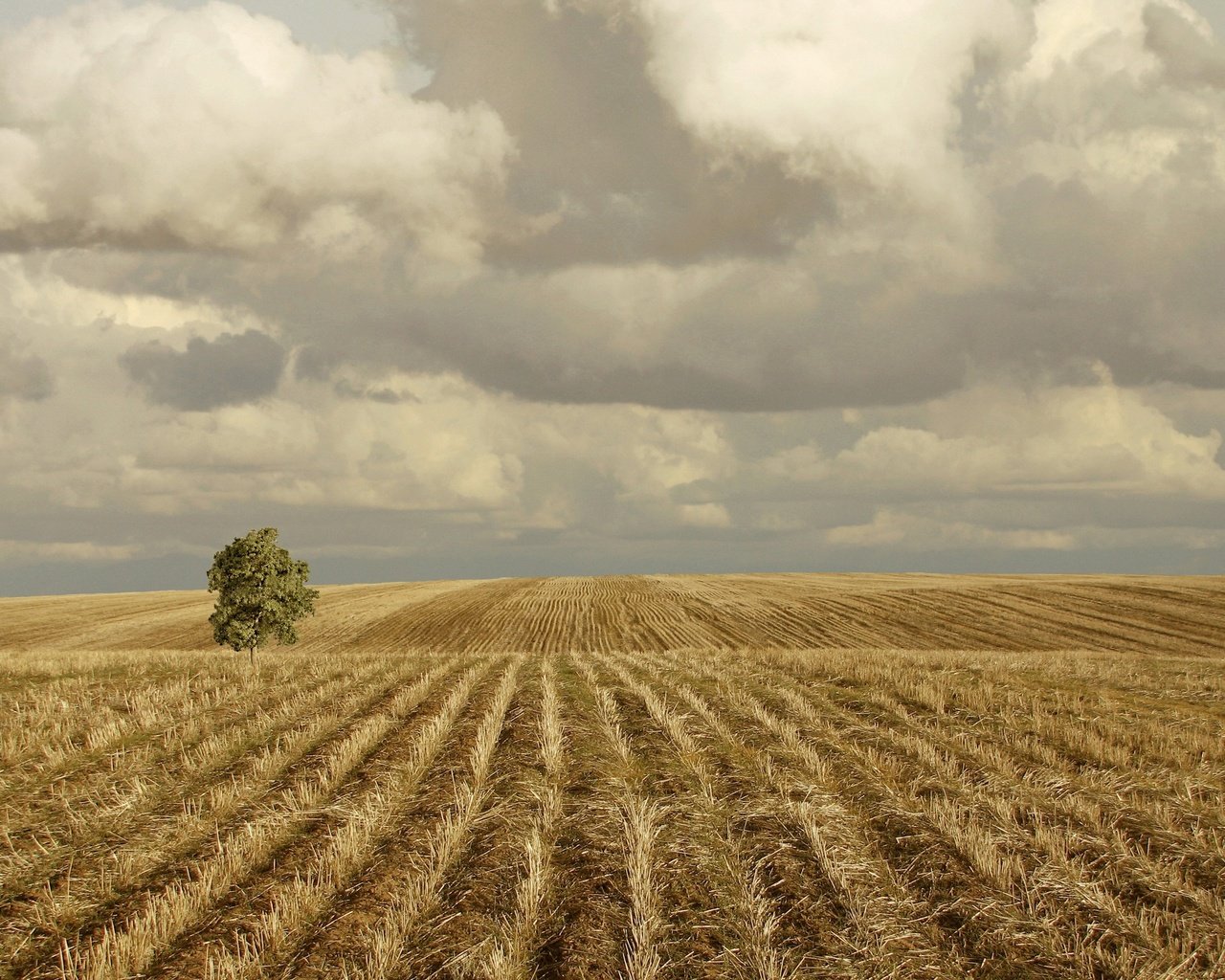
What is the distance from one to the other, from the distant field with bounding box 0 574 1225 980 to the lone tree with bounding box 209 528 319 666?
2049 cm

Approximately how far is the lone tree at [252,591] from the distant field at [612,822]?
807 inches

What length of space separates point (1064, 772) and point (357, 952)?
11.7 meters

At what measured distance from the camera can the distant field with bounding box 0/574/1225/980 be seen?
323 inches

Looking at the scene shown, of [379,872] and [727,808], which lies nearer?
[379,872]

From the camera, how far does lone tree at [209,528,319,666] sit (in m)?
45.4

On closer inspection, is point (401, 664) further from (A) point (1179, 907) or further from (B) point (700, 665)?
(A) point (1179, 907)

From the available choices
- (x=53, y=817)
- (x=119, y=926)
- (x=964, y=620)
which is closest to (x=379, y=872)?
(x=119, y=926)

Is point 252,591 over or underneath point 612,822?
over

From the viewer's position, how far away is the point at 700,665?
27734 millimetres

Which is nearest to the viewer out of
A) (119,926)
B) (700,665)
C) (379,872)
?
(119,926)

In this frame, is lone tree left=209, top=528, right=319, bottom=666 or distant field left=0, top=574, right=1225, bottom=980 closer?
distant field left=0, top=574, right=1225, bottom=980

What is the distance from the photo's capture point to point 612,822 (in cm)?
1134

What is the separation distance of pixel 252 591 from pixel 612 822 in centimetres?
3932

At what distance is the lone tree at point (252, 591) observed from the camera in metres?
45.4
